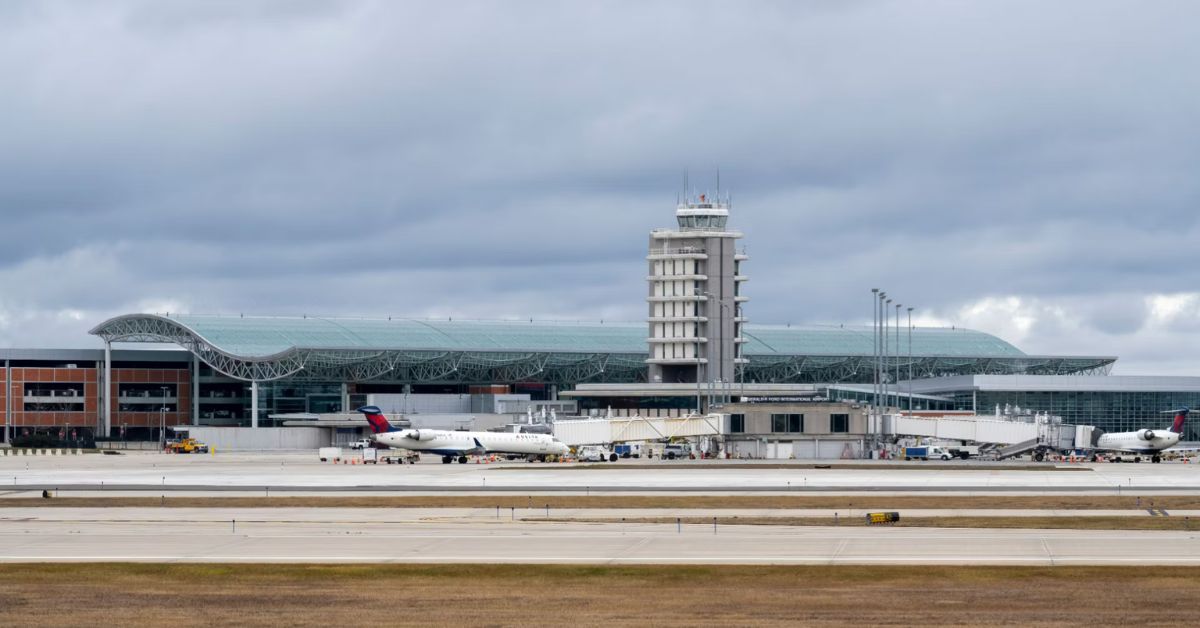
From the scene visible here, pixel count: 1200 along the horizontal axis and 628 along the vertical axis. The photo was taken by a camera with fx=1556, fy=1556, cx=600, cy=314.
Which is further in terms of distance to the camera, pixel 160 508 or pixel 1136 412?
pixel 1136 412

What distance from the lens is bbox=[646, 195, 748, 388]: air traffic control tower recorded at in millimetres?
194875

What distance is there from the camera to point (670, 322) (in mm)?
196375

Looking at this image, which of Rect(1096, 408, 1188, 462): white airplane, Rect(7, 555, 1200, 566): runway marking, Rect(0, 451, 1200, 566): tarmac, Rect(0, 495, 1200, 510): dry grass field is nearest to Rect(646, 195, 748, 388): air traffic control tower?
Rect(1096, 408, 1188, 462): white airplane

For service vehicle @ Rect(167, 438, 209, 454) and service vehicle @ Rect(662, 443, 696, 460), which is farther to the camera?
service vehicle @ Rect(167, 438, 209, 454)

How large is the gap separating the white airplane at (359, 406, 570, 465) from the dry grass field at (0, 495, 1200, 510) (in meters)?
57.9

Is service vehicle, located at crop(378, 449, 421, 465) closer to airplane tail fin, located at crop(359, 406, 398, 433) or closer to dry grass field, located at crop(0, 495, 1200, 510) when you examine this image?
airplane tail fin, located at crop(359, 406, 398, 433)

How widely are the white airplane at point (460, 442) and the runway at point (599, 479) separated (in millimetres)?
10151

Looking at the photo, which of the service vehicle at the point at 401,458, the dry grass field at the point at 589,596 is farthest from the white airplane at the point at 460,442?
the dry grass field at the point at 589,596

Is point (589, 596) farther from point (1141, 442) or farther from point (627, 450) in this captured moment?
point (627, 450)

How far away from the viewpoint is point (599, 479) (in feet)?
311

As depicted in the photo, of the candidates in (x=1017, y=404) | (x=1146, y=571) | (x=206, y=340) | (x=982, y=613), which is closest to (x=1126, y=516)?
(x=1146, y=571)

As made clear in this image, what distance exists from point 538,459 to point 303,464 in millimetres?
21880

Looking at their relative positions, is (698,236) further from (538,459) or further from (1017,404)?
(538,459)

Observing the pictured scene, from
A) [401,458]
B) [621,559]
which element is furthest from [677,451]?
[621,559]
